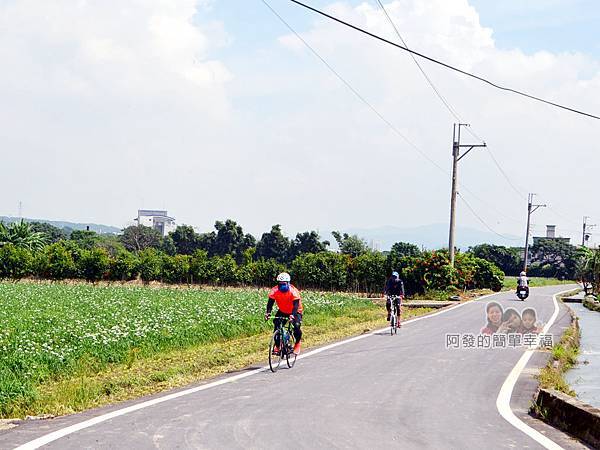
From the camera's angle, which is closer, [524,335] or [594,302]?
[524,335]

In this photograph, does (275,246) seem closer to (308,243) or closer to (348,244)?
(308,243)

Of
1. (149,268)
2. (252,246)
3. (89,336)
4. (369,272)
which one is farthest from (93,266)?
(89,336)

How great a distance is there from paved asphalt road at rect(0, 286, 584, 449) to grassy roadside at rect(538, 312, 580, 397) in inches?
11.4

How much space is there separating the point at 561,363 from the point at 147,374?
8.59 m

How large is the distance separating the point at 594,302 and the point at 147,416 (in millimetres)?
36545

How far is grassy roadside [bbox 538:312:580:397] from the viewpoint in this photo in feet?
38.9

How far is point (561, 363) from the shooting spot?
15219 mm

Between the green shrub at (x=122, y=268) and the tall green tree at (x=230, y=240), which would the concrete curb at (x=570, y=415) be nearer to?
the green shrub at (x=122, y=268)

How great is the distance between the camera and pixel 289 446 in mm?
7391

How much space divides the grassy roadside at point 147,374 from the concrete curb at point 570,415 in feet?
18.6

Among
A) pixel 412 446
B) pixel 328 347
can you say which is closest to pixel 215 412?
pixel 412 446

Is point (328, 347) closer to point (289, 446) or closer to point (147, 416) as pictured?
point (147, 416)

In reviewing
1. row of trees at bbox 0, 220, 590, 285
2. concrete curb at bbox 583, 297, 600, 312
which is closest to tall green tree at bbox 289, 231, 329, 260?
row of trees at bbox 0, 220, 590, 285
